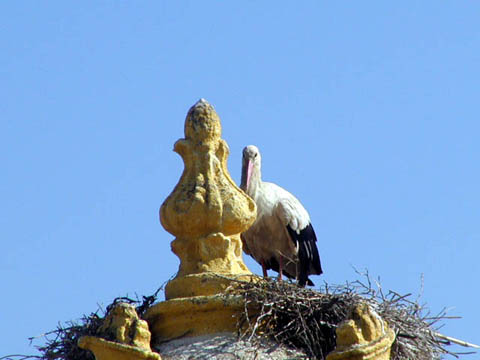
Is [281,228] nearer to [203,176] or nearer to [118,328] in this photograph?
[203,176]

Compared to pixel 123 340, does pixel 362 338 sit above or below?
below

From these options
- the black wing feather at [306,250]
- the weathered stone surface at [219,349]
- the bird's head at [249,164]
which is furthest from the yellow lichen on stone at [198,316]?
the black wing feather at [306,250]

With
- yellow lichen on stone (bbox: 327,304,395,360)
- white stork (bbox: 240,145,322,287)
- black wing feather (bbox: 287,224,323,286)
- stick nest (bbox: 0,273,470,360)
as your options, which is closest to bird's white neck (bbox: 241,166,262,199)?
white stork (bbox: 240,145,322,287)

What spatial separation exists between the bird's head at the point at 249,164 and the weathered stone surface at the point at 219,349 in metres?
6.33

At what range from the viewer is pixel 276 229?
1276cm

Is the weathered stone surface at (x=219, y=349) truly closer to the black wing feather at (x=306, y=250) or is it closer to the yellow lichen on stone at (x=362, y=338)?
the yellow lichen on stone at (x=362, y=338)

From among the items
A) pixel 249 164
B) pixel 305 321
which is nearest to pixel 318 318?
pixel 305 321

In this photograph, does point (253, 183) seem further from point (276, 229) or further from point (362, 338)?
point (362, 338)

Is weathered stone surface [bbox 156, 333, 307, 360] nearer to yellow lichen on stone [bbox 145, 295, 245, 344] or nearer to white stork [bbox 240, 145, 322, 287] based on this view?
yellow lichen on stone [bbox 145, 295, 245, 344]

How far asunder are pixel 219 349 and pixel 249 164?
658 cm

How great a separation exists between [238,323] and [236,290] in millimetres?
264

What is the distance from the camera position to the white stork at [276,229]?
Answer: 12445mm

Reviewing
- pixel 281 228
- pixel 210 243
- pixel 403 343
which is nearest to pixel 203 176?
pixel 210 243

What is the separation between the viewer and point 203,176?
6453 mm
